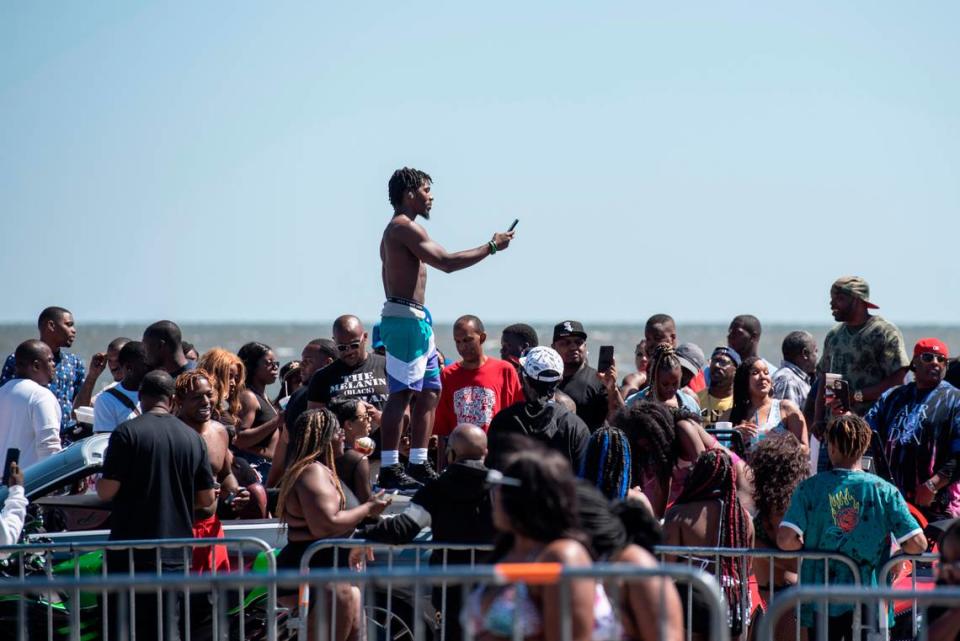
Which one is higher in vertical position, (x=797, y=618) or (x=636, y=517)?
(x=636, y=517)

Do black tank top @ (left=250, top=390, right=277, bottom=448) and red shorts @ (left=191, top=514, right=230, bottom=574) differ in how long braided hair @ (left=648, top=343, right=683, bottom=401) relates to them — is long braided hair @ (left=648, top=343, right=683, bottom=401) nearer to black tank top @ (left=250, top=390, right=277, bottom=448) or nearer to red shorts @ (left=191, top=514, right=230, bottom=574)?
black tank top @ (left=250, top=390, right=277, bottom=448)

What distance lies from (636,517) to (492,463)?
2.19 meters

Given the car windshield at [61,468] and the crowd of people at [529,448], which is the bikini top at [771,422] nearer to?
the crowd of people at [529,448]

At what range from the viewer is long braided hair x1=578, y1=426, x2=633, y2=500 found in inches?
295

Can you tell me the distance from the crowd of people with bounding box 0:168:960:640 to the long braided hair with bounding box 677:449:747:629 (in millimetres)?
12

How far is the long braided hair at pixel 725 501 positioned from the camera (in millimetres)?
7422

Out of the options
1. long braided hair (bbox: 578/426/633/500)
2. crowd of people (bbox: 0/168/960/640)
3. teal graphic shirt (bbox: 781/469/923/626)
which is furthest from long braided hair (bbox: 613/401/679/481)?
teal graphic shirt (bbox: 781/469/923/626)

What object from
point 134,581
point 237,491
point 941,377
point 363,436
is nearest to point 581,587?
point 134,581

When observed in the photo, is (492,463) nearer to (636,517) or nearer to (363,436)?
(363,436)

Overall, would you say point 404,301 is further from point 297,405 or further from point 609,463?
point 609,463

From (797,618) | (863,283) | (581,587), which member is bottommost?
(797,618)

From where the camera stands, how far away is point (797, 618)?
7.13m

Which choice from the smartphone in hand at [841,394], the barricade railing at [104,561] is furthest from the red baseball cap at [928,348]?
the barricade railing at [104,561]

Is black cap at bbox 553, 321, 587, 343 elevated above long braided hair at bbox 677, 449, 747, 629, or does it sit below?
above
